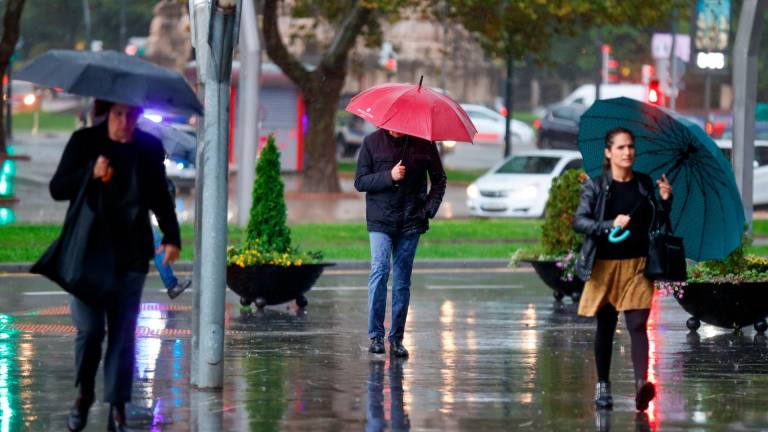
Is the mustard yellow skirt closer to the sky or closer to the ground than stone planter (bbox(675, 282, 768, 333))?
closer to the sky

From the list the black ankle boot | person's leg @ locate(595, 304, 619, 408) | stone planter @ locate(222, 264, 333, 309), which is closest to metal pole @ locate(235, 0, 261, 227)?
stone planter @ locate(222, 264, 333, 309)

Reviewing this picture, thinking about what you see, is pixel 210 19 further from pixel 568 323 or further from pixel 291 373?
pixel 568 323

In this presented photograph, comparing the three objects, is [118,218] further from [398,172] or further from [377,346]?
[377,346]

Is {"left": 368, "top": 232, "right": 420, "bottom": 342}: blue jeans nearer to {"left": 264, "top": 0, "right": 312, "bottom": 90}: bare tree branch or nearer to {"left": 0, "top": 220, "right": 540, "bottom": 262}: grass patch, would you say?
{"left": 0, "top": 220, "right": 540, "bottom": 262}: grass patch

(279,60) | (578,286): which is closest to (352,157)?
(279,60)

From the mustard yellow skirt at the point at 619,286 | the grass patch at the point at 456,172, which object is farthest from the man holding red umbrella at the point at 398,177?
the grass patch at the point at 456,172

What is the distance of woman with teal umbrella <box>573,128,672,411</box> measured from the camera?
925 centimetres

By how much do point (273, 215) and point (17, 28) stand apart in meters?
19.7

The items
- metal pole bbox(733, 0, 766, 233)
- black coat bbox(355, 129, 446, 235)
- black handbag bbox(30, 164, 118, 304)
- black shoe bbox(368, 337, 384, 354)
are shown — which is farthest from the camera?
metal pole bbox(733, 0, 766, 233)

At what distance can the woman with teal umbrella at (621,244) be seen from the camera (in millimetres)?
9250

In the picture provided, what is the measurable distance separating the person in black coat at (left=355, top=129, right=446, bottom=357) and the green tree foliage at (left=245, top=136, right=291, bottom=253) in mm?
3111

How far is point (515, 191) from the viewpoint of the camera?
30484 millimetres

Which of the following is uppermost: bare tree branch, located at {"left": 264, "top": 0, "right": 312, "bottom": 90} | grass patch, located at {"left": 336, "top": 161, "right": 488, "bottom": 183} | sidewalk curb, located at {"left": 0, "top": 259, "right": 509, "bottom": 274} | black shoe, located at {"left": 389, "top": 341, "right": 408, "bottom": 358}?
bare tree branch, located at {"left": 264, "top": 0, "right": 312, "bottom": 90}

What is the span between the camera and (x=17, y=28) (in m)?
33.1
